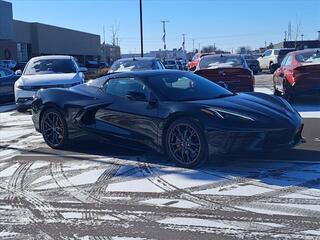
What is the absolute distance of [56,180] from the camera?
6309 mm

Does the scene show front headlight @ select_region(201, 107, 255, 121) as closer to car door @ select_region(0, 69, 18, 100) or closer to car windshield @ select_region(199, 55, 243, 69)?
car windshield @ select_region(199, 55, 243, 69)

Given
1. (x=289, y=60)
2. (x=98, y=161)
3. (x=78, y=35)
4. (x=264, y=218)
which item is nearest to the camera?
(x=264, y=218)

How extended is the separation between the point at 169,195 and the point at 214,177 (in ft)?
2.86

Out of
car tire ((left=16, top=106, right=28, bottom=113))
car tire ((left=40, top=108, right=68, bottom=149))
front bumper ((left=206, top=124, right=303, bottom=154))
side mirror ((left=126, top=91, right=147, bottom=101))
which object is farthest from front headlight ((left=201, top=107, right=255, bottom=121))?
car tire ((left=16, top=106, right=28, bottom=113))

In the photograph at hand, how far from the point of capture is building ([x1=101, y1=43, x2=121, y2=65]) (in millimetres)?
95438

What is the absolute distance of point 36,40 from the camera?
62.0 m

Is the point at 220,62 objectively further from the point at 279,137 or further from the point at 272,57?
the point at 272,57

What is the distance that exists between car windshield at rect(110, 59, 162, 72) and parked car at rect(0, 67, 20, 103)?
11.5 feet

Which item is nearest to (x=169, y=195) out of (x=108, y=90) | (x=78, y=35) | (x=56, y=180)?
(x=56, y=180)

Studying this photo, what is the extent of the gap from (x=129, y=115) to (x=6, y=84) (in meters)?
10.2

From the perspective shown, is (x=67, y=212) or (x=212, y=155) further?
(x=212, y=155)

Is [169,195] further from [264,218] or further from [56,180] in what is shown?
[56,180]

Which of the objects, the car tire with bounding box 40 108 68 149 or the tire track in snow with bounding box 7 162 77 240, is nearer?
the tire track in snow with bounding box 7 162 77 240

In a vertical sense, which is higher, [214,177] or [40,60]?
[40,60]
